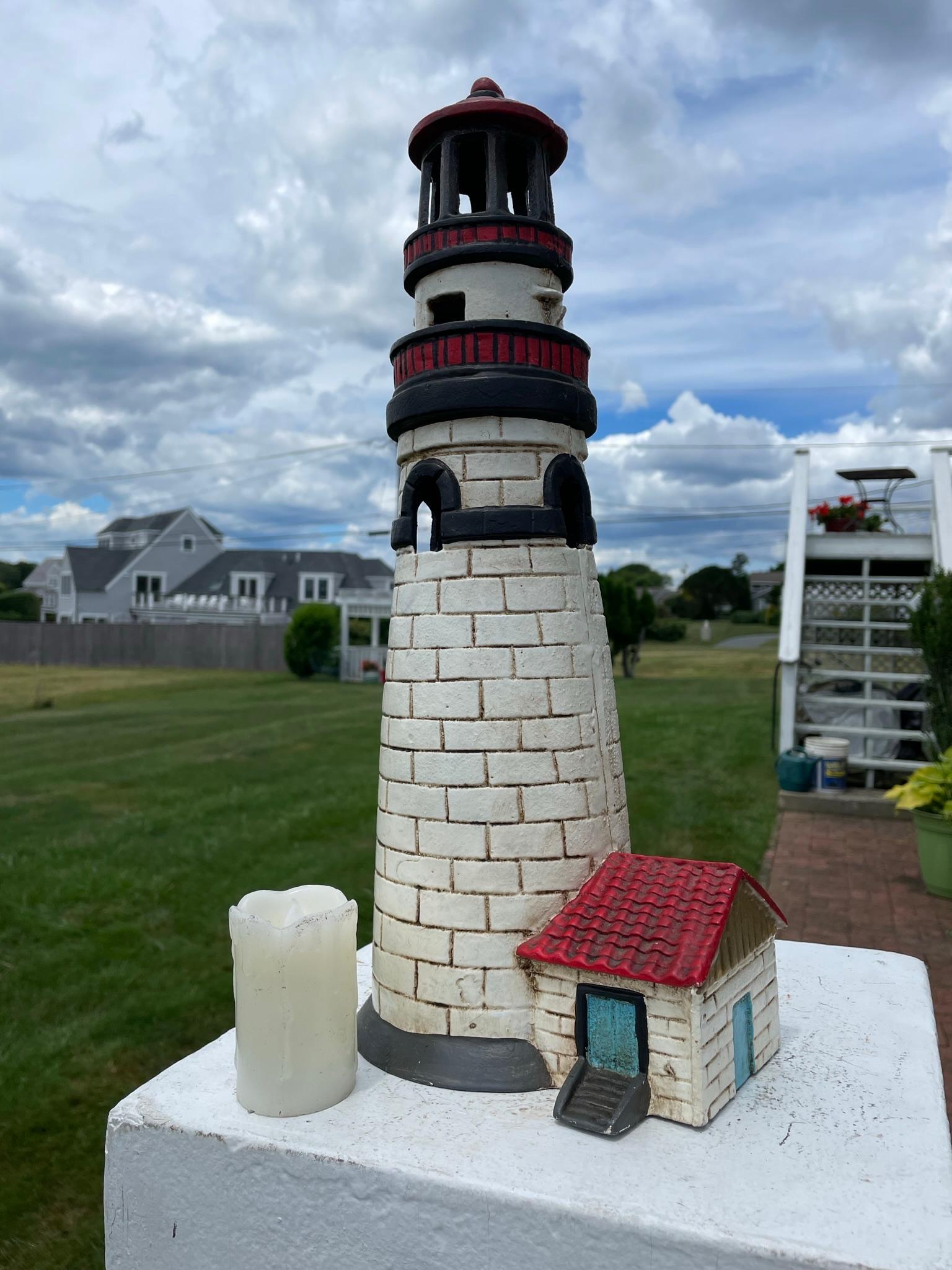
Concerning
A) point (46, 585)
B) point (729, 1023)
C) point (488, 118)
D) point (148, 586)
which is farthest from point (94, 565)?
point (729, 1023)

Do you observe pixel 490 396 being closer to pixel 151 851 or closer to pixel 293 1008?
pixel 293 1008

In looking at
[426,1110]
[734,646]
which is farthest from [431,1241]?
[734,646]

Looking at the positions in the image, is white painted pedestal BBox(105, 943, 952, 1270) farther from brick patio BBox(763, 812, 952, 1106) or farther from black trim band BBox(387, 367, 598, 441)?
black trim band BBox(387, 367, 598, 441)

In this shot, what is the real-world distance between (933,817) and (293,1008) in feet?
23.3

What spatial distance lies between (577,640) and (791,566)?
388 inches

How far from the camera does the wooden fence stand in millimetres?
38375

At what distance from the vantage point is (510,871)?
3367 millimetres

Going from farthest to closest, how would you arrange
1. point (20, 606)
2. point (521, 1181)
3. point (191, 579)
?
point (20, 606) → point (191, 579) → point (521, 1181)

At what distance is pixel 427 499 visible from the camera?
375 centimetres

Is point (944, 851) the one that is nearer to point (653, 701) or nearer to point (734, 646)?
point (653, 701)

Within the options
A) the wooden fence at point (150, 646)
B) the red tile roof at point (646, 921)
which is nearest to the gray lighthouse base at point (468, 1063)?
the red tile roof at point (646, 921)

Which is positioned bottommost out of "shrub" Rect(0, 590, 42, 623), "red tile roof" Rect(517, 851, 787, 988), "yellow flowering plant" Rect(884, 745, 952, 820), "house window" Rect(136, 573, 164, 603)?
"yellow flowering plant" Rect(884, 745, 952, 820)

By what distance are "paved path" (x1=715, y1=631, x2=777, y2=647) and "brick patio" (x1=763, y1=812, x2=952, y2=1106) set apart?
41.7m

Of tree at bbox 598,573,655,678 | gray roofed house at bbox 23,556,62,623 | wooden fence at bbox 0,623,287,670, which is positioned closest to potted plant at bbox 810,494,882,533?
tree at bbox 598,573,655,678
